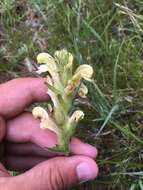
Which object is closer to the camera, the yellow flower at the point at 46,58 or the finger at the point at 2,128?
the yellow flower at the point at 46,58

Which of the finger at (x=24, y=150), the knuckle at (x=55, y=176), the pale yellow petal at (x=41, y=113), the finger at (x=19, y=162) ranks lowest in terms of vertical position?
the finger at (x=19, y=162)

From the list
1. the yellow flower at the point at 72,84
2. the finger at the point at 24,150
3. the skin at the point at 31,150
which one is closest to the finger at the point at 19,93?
the skin at the point at 31,150

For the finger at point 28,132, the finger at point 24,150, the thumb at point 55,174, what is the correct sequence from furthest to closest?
the finger at point 24,150, the finger at point 28,132, the thumb at point 55,174

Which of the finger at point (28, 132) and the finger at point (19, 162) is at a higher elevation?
the finger at point (28, 132)

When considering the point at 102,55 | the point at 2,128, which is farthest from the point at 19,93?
the point at 102,55

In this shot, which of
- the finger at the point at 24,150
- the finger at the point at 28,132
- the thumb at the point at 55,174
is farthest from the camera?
the finger at the point at 24,150

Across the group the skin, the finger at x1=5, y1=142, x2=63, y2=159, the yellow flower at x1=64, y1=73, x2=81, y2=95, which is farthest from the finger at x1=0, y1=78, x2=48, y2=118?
the yellow flower at x1=64, y1=73, x2=81, y2=95

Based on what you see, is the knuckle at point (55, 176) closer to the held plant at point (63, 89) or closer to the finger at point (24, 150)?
the held plant at point (63, 89)
